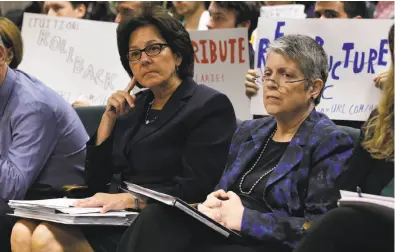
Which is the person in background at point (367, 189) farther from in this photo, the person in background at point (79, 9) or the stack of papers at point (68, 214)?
the person in background at point (79, 9)

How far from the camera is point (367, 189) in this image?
124 inches

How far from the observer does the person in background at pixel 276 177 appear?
10.3 ft

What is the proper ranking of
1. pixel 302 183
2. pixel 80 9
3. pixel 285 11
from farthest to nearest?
pixel 80 9 → pixel 285 11 → pixel 302 183

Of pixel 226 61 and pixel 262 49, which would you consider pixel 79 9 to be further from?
pixel 262 49

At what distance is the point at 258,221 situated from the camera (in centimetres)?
318

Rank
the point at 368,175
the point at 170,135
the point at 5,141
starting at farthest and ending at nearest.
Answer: the point at 5,141, the point at 170,135, the point at 368,175

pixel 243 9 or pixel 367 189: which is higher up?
pixel 243 9

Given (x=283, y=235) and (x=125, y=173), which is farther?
(x=125, y=173)

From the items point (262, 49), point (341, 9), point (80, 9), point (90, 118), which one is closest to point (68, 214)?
point (90, 118)

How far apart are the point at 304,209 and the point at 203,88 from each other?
0.87m

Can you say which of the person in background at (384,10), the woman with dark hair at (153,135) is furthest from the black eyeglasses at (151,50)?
the person in background at (384,10)

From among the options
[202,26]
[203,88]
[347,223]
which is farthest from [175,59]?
[202,26]

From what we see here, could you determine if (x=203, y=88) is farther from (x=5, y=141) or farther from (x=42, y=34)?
(x=42, y=34)

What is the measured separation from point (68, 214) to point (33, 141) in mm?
715
